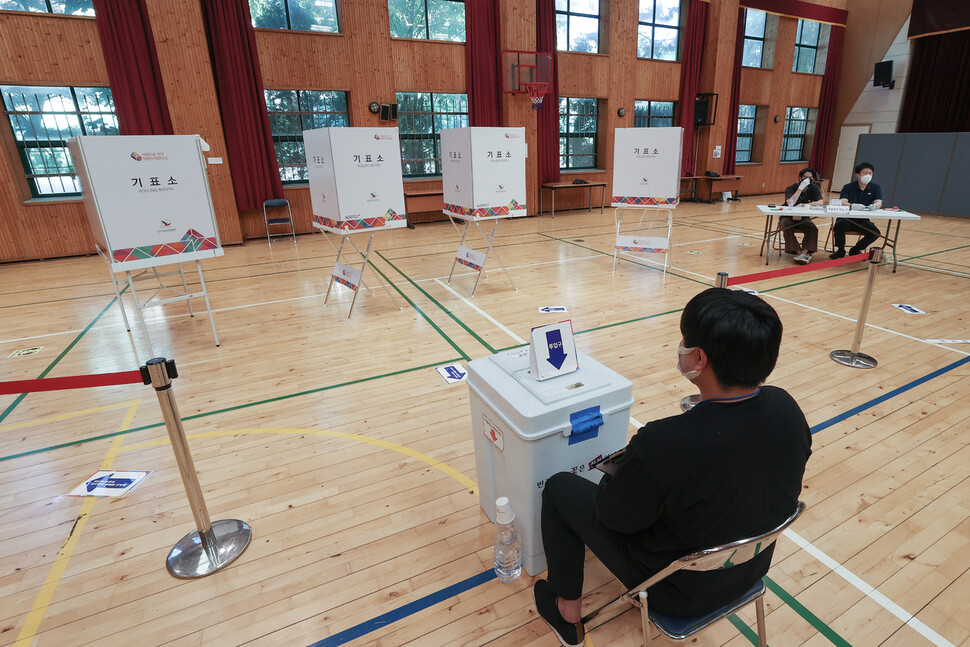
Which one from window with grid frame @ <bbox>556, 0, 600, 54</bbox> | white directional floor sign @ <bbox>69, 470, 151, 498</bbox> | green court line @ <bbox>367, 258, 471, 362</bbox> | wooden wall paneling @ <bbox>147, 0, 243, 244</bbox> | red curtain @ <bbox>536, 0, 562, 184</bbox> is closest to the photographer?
white directional floor sign @ <bbox>69, 470, 151, 498</bbox>

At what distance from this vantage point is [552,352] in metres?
1.80

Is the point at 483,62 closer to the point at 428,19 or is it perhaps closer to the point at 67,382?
the point at 428,19

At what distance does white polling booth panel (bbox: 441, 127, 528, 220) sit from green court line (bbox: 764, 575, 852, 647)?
13.9ft

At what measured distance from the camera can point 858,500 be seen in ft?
7.59

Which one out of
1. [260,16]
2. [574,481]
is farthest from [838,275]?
[260,16]

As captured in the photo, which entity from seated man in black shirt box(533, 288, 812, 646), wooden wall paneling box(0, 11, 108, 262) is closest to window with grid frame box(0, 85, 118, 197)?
wooden wall paneling box(0, 11, 108, 262)

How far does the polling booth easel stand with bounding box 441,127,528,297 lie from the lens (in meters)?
5.16

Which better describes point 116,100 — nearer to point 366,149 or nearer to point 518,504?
point 366,149

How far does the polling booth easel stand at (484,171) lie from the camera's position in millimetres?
5156

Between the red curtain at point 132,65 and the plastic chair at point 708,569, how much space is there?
1012cm

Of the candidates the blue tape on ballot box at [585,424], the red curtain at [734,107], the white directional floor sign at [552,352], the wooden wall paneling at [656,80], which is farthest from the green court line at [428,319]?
the red curtain at [734,107]

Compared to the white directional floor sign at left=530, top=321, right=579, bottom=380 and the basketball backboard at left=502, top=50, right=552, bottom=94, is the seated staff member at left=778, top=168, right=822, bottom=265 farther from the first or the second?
the basketball backboard at left=502, top=50, right=552, bottom=94

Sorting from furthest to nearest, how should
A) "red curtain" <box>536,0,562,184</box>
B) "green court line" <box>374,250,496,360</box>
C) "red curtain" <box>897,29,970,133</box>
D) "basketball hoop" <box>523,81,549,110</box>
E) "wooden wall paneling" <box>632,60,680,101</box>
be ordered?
"wooden wall paneling" <box>632,60,680,101</box>, "red curtain" <box>897,29,970,133</box>, "red curtain" <box>536,0,562,184</box>, "basketball hoop" <box>523,81,549,110</box>, "green court line" <box>374,250,496,360</box>

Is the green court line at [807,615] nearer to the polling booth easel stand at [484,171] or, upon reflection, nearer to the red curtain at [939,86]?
the polling booth easel stand at [484,171]
